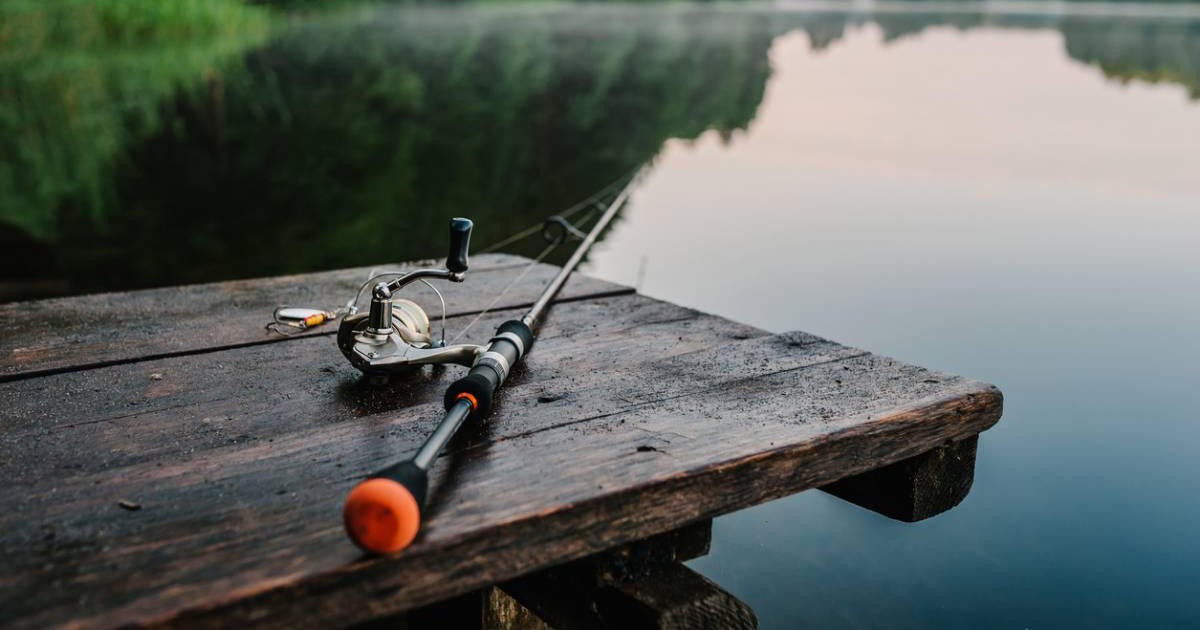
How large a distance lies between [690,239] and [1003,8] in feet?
204

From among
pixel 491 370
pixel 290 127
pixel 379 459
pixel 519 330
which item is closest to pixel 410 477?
pixel 379 459

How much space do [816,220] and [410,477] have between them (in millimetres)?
8540

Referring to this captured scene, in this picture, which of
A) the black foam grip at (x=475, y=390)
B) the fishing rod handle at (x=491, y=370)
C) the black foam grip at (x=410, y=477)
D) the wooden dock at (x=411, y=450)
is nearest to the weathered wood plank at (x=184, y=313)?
the wooden dock at (x=411, y=450)

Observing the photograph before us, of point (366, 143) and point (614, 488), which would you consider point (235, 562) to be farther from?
point (366, 143)

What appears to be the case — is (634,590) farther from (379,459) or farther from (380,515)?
(380,515)

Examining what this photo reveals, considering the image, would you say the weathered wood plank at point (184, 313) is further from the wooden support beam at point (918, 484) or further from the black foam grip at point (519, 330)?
the wooden support beam at point (918, 484)

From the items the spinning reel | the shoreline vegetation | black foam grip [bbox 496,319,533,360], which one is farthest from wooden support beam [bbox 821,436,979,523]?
the shoreline vegetation

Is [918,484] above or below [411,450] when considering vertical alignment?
below

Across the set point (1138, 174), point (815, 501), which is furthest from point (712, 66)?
point (815, 501)

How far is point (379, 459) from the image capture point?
1876 mm

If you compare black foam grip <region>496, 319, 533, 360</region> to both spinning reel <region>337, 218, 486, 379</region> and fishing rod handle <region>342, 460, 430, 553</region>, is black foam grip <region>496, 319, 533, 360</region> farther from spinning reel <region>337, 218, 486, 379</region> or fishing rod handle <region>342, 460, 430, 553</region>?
fishing rod handle <region>342, 460, 430, 553</region>

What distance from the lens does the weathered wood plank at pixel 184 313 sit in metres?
2.49

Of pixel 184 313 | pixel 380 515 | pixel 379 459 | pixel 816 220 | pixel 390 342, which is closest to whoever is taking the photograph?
pixel 380 515

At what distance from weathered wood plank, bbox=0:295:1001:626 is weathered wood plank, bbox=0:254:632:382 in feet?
0.33
